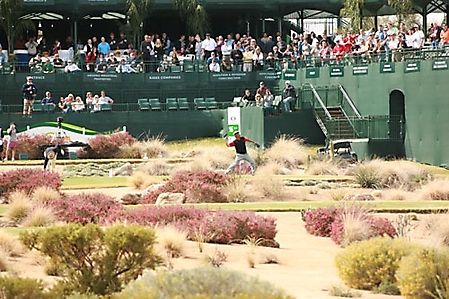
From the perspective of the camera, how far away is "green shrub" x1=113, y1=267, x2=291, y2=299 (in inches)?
454

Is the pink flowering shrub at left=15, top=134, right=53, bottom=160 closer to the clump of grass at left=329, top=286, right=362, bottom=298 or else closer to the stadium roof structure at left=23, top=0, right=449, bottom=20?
the stadium roof structure at left=23, top=0, right=449, bottom=20

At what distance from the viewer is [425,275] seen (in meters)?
16.5

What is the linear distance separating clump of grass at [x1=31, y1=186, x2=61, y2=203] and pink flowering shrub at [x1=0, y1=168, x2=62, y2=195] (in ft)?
1.67

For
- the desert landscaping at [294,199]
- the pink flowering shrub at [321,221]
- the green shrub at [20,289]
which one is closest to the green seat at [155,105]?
the desert landscaping at [294,199]

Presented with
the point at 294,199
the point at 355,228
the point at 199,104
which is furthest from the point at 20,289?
the point at 199,104

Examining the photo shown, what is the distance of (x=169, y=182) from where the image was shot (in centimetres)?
3278

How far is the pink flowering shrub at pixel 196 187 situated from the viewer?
31453 millimetres

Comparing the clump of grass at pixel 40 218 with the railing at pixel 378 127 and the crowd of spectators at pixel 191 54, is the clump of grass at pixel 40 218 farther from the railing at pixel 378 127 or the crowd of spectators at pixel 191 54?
the crowd of spectators at pixel 191 54

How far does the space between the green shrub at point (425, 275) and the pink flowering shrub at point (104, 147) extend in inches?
1156

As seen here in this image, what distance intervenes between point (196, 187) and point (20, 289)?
61.5 feet

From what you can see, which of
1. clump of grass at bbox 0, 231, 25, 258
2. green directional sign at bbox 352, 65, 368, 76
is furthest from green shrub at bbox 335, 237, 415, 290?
green directional sign at bbox 352, 65, 368, 76

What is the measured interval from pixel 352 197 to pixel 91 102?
20076mm

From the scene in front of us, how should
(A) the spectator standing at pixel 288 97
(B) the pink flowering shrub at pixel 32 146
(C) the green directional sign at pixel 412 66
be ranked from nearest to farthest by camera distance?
(C) the green directional sign at pixel 412 66, (B) the pink flowering shrub at pixel 32 146, (A) the spectator standing at pixel 288 97

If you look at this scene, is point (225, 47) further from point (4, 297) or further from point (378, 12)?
point (4, 297)
